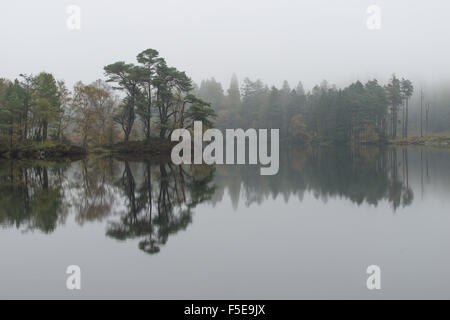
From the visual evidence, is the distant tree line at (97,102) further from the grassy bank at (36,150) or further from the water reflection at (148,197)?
the water reflection at (148,197)

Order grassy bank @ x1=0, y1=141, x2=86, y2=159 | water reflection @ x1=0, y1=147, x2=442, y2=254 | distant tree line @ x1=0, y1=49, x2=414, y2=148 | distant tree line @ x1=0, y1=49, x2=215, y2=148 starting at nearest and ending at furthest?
1. water reflection @ x1=0, y1=147, x2=442, y2=254
2. grassy bank @ x1=0, y1=141, x2=86, y2=159
3. distant tree line @ x1=0, y1=49, x2=215, y2=148
4. distant tree line @ x1=0, y1=49, x2=414, y2=148

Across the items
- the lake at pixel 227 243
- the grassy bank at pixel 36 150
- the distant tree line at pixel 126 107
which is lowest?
the lake at pixel 227 243

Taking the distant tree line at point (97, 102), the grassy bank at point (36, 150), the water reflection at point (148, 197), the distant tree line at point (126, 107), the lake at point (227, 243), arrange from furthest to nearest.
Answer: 1. the distant tree line at point (126, 107)
2. the distant tree line at point (97, 102)
3. the grassy bank at point (36, 150)
4. the water reflection at point (148, 197)
5. the lake at point (227, 243)

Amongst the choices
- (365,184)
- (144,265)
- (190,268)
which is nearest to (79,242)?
(144,265)

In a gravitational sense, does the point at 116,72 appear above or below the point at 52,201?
above

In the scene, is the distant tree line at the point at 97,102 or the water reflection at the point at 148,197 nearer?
the water reflection at the point at 148,197

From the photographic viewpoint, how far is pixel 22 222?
738 centimetres

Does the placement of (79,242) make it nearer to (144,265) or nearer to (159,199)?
(144,265)

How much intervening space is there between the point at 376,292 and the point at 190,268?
8.14ft

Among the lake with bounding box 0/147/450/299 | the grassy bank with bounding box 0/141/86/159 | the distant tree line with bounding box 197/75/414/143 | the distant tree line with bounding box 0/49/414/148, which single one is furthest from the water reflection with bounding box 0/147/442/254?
the distant tree line with bounding box 197/75/414/143

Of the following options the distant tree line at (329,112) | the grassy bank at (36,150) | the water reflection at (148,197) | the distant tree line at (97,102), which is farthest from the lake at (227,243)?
the distant tree line at (329,112)

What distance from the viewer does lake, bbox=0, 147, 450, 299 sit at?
13.4 ft

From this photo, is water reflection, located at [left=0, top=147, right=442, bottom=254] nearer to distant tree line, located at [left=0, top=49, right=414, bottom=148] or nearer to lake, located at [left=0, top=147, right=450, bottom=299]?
lake, located at [left=0, top=147, right=450, bottom=299]

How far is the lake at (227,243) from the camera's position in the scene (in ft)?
13.4
